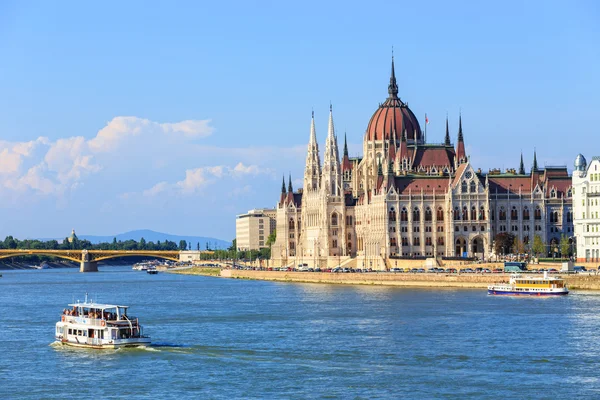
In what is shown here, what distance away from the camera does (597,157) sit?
15738cm

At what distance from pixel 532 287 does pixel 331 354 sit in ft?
171

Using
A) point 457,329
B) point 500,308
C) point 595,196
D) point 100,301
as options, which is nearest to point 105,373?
point 457,329

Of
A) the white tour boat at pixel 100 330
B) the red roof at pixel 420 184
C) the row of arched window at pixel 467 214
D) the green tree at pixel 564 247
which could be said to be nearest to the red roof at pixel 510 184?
the row of arched window at pixel 467 214

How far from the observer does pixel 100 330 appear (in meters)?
79.9

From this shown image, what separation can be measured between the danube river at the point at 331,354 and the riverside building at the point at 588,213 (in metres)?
38.1

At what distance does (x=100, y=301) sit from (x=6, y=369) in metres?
58.4

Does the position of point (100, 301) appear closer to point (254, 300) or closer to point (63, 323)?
point (254, 300)

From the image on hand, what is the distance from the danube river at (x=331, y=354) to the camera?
64.5 m

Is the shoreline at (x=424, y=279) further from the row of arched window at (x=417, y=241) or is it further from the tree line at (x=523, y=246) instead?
the tree line at (x=523, y=246)

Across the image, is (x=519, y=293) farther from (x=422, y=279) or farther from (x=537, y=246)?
(x=537, y=246)

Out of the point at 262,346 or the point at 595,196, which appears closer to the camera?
the point at 262,346

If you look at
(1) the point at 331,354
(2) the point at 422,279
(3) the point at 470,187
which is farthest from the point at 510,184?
(1) the point at 331,354

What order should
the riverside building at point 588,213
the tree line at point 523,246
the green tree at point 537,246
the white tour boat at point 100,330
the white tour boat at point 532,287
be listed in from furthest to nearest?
the tree line at point 523,246, the green tree at point 537,246, the riverside building at point 588,213, the white tour boat at point 532,287, the white tour boat at point 100,330

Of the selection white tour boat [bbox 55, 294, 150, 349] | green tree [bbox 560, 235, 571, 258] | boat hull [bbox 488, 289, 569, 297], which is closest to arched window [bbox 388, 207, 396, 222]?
green tree [bbox 560, 235, 571, 258]
